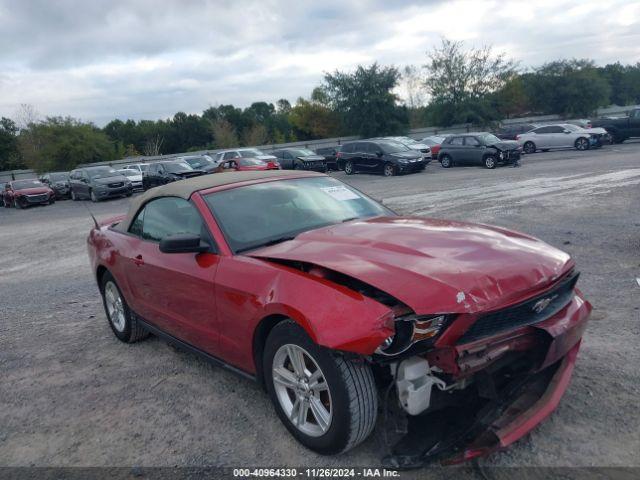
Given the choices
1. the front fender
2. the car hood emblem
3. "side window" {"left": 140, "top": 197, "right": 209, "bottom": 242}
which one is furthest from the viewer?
"side window" {"left": 140, "top": 197, "right": 209, "bottom": 242}

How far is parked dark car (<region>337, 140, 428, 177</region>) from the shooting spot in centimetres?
2434

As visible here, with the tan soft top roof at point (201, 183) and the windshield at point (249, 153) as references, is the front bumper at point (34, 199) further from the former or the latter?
the tan soft top roof at point (201, 183)

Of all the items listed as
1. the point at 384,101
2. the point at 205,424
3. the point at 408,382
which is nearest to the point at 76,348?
the point at 205,424

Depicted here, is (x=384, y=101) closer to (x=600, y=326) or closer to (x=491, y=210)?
(x=491, y=210)

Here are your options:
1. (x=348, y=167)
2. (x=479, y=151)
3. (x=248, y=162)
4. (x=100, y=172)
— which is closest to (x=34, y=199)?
(x=100, y=172)

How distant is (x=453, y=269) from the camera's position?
2.94 meters

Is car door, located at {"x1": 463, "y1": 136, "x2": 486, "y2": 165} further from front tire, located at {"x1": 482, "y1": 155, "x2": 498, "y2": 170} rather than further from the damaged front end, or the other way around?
the damaged front end

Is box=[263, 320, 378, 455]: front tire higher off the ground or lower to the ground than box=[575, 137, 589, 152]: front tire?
higher

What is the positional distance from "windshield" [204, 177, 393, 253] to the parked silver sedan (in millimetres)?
27589

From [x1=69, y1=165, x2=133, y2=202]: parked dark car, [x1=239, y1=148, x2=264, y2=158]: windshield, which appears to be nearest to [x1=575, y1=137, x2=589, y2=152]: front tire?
[x1=239, y1=148, x2=264, y2=158]: windshield

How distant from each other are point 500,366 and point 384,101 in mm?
48975

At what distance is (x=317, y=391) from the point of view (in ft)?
10.1

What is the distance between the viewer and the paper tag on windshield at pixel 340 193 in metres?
4.62

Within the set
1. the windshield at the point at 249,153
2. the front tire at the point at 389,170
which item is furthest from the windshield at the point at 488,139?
the windshield at the point at 249,153
